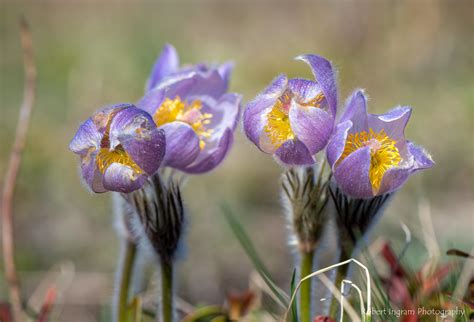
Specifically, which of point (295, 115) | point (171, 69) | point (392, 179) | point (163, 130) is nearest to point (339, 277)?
point (392, 179)

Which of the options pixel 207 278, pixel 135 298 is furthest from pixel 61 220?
pixel 135 298

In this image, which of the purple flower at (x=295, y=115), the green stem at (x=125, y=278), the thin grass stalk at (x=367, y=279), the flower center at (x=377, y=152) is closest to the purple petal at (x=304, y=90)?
the purple flower at (x=295, y=115)

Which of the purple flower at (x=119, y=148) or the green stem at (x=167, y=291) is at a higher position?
the purple flower at (x=119, y=148)

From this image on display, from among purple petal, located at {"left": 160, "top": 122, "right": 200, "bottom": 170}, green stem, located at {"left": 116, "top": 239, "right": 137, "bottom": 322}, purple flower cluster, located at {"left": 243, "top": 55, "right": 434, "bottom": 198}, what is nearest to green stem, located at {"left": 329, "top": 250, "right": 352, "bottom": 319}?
purple flower cluster, located at {"left": 243, "top": 55, "right": 434, "bottom": 198}

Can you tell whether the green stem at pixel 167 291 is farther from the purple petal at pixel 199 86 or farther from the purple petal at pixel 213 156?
the purple petal at pixel 199 86

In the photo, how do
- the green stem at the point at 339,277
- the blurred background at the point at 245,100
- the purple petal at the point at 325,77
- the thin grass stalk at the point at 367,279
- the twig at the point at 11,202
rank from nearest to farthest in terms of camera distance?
1. the thin grass stalk at the point at 367,279
2. the purple petal at the point at 325,77
3. the green stem at the point at 339,277
4. the twig at the point at 11,202
5. the blurred background at the point at 245,100

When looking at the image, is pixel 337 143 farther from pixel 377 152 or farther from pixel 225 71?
pixel 225 71
